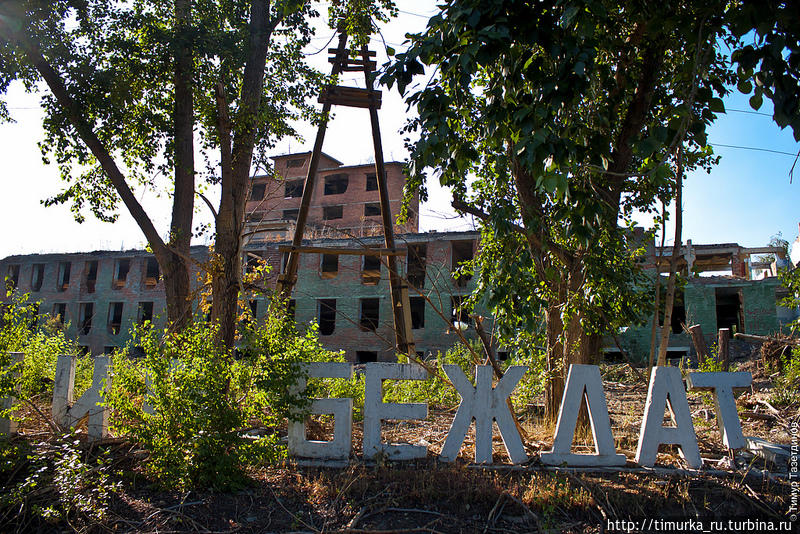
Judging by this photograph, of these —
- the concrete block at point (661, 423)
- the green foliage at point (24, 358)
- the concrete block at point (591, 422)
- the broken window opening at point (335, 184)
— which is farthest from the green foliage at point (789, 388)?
the broken window opening at point (335, 184)

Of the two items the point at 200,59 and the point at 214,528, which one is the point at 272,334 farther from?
the point at 200,59

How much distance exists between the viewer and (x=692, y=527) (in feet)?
12.7

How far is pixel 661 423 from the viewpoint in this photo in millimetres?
4676

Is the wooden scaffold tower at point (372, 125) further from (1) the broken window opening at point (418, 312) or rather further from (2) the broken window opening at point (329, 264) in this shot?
(2) the broken window opening at point (329, 264)

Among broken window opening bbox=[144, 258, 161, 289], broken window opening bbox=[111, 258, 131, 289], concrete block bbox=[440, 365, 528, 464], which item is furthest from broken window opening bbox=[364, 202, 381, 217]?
concrete block bbox=[440, 365, 528, 464]

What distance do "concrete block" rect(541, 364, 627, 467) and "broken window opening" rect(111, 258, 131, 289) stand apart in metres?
29.2

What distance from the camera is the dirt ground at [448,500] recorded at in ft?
12.9

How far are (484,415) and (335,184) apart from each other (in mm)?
35426

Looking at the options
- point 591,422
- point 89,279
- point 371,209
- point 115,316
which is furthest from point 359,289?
point 591,422

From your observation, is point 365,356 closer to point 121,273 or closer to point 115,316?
point 115,316

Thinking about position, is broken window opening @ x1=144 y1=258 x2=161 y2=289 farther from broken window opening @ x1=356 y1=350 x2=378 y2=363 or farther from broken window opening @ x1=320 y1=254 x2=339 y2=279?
broken window opening @ x1=356 y1=350 x2=378 y2=363

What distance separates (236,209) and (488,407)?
4.21m

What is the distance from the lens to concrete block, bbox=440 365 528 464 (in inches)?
187

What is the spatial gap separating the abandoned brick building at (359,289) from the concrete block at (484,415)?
38.5 feet
